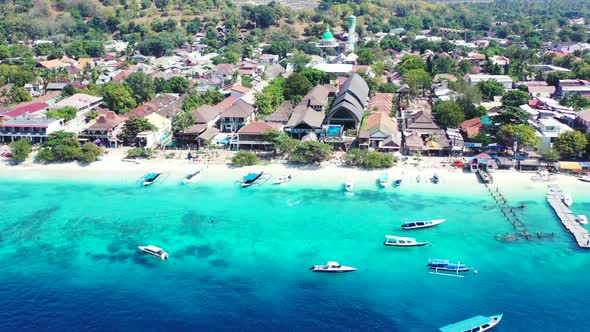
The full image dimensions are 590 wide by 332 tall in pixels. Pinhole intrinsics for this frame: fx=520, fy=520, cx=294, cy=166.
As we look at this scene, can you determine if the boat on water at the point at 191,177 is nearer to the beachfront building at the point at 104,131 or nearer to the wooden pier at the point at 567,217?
the beachfront building at the point at 104,131

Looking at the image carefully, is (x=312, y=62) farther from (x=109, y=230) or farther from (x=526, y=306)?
(x=526, y=306)

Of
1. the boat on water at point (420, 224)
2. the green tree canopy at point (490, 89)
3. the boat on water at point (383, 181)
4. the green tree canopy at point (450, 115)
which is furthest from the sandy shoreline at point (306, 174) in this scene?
the green tree canopy at point (490, 89)

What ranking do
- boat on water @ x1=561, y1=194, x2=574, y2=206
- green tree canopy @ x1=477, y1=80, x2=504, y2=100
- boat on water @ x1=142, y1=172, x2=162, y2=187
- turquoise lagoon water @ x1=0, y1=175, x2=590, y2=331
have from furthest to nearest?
green tree canopy @ x1=477, y1=80, x2=504, y2=100
boat on water @ x1=142, y1=172, x2=162, y2=187
boat on water @ x1=561, y1=194, x2=574, y2=206
turquoise lagoon water @ x1=0, y1=175, x2=590, y2=331

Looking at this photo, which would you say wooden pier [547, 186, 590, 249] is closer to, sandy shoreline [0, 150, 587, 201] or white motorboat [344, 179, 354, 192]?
sandy shoreline [0, 150, 587, 201]

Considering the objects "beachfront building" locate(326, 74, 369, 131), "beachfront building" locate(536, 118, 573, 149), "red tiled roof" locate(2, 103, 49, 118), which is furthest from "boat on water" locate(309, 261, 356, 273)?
"red tiled roof" locate(2, 103, 49, 118)

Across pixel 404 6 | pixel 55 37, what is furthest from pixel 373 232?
pixel 404 6
